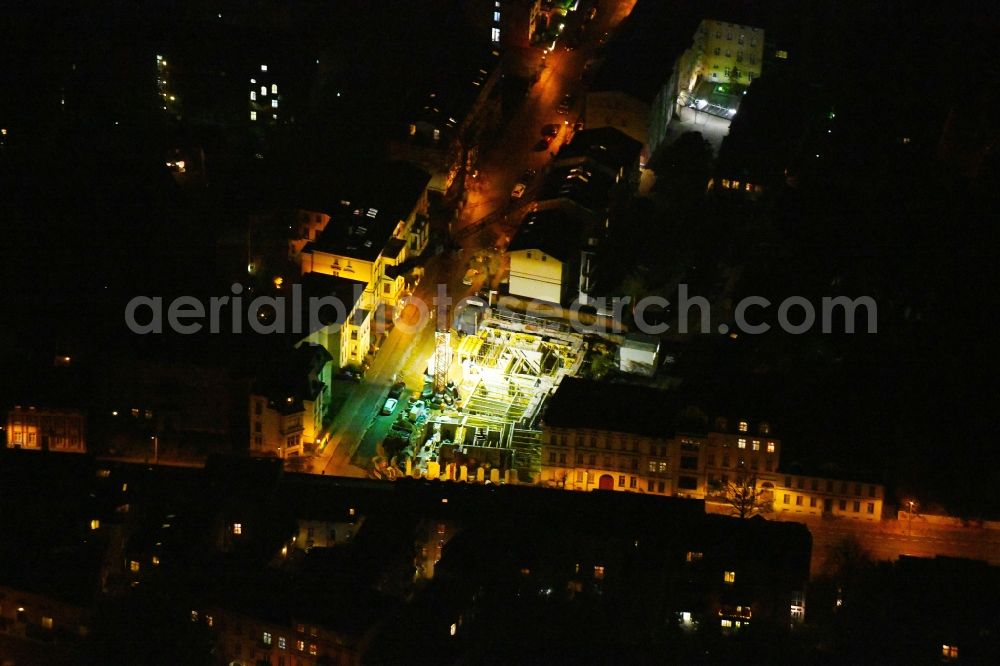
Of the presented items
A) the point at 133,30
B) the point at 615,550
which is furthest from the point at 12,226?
the point at 615,550

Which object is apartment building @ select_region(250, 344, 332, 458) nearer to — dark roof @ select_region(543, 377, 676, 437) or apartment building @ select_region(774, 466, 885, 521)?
dark roof @ select_region(543, 377, 676, 437)

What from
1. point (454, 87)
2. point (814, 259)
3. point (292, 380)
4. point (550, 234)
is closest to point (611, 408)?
point (550, 234)

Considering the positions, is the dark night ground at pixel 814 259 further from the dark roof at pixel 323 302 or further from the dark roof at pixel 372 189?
the dark roof at pixel 323 302

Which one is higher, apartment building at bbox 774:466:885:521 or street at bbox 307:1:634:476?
street at bbox 307:1:634:476

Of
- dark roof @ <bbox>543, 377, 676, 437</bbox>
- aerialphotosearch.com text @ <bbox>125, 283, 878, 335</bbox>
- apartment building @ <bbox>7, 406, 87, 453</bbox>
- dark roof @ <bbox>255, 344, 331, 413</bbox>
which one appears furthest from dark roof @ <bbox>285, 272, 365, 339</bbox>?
dark roof @ <bbox>543, 377, 676, 437</bbox>

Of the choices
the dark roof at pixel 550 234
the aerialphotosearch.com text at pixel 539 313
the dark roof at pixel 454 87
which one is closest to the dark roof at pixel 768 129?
the dark roof at pixel 550 234

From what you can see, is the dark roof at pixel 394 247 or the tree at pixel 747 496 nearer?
the tree at pixel 747 496
